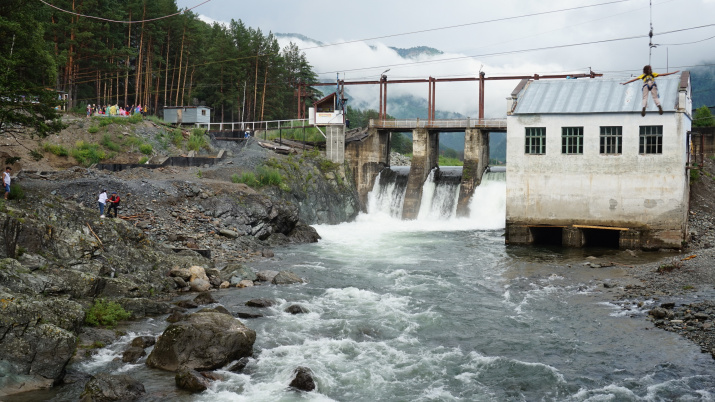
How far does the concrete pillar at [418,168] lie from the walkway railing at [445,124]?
803 mm

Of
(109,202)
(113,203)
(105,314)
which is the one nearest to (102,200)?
(113,203)

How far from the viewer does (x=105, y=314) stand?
1791 centimetres

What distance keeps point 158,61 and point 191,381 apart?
2146 inches

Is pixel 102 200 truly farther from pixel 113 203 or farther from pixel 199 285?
pixel 199 285

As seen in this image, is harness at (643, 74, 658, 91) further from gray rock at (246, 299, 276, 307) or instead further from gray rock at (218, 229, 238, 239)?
gray rock at (218, 229, 238, 239)

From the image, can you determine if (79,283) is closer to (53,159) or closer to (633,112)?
(53,159)

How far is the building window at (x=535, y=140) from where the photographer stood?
3366cm

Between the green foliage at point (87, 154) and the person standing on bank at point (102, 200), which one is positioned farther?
the green foliage at point (87, 154)

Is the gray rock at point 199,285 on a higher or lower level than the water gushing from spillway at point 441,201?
lower

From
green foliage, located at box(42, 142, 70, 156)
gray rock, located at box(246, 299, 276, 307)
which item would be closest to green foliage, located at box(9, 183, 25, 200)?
gray rock, located at box(246, 299, 276, 307)

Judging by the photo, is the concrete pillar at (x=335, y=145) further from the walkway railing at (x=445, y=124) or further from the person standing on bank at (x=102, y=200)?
the person standing on bank at (x=102, y=200)

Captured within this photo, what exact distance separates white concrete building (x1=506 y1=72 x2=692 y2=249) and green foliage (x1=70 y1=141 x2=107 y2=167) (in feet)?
90.2

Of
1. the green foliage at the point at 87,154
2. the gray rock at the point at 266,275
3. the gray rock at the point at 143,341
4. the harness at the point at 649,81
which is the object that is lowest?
the gray rock at the point at 143,341

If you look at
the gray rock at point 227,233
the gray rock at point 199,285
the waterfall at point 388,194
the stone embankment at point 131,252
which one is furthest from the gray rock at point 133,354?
the waterfall at point 388,194
